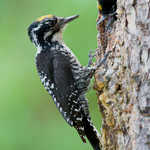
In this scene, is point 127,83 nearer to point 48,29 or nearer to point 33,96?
point 48,29

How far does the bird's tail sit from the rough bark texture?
13.1 inches

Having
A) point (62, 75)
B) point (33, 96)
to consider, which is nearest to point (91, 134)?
point (62, 75)

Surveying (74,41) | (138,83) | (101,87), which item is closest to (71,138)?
(74,41)

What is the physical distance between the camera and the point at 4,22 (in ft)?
25.4

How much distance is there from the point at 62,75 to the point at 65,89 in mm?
164

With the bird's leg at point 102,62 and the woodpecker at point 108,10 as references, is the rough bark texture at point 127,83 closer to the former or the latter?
the bird's leg at point 102,62

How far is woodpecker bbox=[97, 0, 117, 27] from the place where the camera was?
4.81m

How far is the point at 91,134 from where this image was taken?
490 centimetres

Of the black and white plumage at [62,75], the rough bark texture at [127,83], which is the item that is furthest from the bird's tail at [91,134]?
the rough bark texture at [127,83]

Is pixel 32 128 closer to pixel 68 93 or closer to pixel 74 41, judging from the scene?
pixel 74 41

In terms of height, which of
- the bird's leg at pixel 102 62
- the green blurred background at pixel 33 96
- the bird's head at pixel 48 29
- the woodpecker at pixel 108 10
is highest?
the woodpecker at pixel 108 10

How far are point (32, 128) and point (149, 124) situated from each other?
357cm

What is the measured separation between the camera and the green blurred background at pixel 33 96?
253 inches

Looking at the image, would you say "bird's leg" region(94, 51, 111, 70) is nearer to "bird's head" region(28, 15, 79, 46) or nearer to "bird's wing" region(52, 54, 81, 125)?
"bird's wing" region(52, 54, 81, 125)
